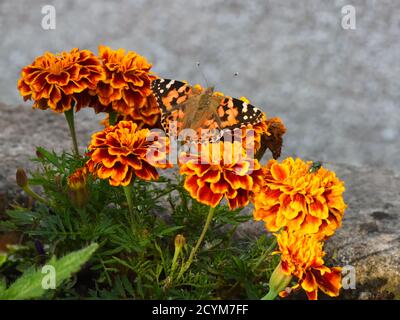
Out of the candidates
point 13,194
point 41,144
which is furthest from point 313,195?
point 41,144

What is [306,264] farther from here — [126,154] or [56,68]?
[56,68]

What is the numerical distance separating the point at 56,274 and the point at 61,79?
54 centimetres

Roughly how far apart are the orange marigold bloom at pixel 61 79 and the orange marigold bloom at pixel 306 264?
20.2 inches

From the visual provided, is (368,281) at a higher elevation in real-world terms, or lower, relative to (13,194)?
lower

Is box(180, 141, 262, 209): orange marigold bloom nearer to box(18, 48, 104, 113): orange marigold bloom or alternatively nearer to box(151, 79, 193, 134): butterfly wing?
box(151, 79, 193, 134): butterfly wing

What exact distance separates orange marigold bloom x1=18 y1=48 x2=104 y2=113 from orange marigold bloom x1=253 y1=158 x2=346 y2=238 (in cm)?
42

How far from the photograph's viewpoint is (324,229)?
1346mm

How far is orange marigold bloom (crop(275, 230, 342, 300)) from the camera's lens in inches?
50.2

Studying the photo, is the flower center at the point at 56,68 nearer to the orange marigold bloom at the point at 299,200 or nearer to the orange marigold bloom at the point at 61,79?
the orange marigold bloom at the point at 61,79

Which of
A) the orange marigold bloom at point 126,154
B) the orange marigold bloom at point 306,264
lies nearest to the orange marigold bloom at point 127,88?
the orange marigold bloom at point 126,154
